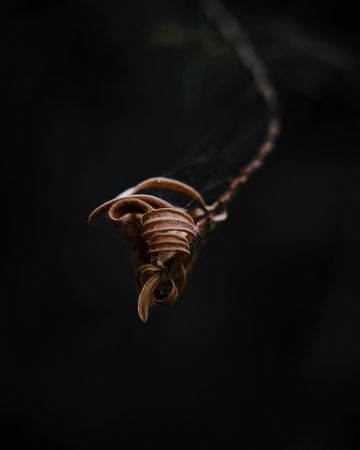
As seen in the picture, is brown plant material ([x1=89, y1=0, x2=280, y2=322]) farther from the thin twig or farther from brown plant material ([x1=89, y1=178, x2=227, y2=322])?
the thin twig

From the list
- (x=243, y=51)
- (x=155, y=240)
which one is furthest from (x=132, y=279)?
(x=155, y=240)

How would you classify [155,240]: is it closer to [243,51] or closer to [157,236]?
[157,236]

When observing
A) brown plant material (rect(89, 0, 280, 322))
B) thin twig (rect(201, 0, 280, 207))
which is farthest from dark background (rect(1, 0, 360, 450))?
brown plant material (rect(89, 0, 280, 322))

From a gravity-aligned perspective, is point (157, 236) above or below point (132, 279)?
below

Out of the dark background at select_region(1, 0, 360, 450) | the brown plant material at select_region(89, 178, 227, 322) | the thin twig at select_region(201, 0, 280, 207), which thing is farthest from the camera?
the dark background at select_region(1, 0, 360, 450)

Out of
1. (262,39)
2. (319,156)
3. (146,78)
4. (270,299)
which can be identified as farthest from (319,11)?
(270,299)

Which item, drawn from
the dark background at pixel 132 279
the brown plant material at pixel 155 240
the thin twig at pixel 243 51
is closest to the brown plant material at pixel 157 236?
the brown plant material at pixel 155 240
